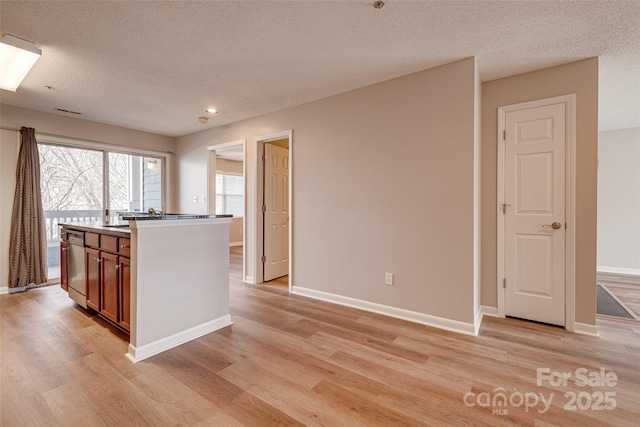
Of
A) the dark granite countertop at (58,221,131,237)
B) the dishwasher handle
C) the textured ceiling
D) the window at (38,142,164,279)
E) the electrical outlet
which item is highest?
the textured ceiling

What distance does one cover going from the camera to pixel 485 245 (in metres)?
2.97

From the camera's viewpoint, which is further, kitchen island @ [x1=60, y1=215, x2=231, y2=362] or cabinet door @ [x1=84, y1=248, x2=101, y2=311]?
cabinet door @ [x1=84, y1=248, x2=101, y2=311]

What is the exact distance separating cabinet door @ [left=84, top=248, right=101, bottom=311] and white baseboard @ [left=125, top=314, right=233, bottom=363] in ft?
2.97

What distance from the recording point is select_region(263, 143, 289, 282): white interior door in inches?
167

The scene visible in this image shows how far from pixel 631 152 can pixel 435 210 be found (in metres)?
4.57

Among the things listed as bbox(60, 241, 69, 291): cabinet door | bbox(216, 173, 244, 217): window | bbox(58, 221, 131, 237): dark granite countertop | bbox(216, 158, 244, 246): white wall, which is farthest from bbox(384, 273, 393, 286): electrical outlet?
bbox(216, 158, 244, 246): white wall

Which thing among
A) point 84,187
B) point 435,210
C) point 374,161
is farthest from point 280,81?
point 84,187

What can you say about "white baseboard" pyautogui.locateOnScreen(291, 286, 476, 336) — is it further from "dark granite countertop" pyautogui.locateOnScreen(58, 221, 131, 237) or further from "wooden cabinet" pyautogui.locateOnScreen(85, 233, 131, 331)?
"dark granite countertop" pyautogui.locateOnScreen(58, 221, 131, 237)

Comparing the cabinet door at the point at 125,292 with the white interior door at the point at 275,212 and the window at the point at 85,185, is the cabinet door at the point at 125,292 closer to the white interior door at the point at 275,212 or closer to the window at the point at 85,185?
the white interior door at the point at 275,212

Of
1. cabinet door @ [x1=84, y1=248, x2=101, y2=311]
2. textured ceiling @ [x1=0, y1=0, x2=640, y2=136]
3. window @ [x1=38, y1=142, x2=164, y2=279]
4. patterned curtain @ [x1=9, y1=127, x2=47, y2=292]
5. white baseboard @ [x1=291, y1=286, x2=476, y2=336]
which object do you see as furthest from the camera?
window @ [x1=38, y1=142, x2=164, y2=279]

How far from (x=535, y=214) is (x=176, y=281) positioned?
11.0 ft

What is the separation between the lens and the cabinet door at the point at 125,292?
2230 mm

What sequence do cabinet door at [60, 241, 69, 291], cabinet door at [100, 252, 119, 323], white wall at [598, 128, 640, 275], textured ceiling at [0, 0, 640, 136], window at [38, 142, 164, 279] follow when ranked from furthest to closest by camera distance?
1. white wall at [598, 128, 640, 275]
2. window at [38, 142, 164, 279]
3. cabinet door at [60, 241, 69, 291]
4. cabinet door at [100, 252, 119, 323]
5. textured ceiling at [0, 0, 640, 136]

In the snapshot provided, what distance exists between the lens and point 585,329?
2520 mm
